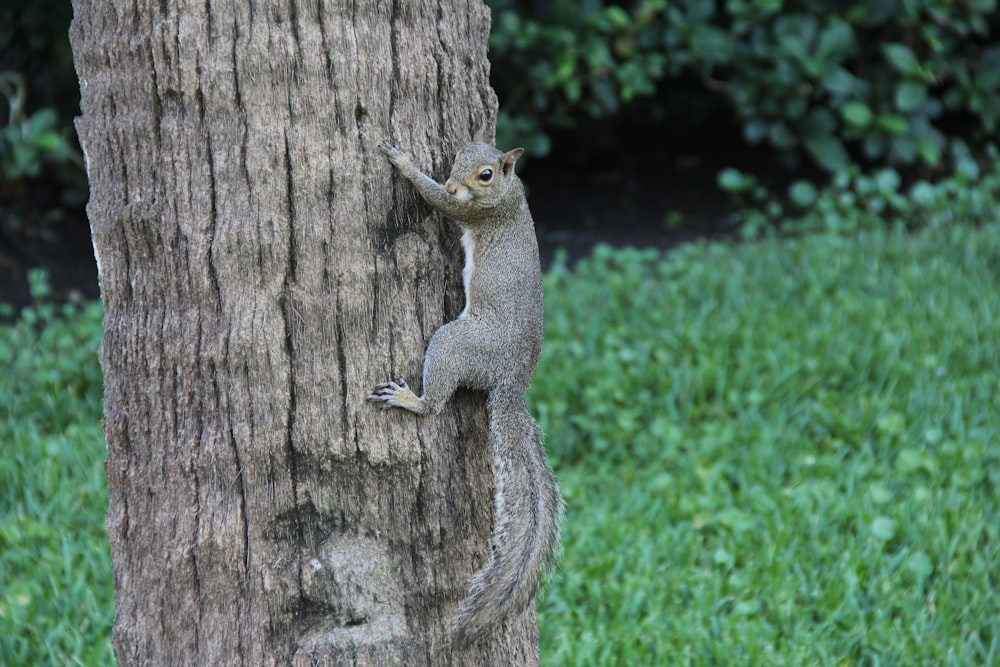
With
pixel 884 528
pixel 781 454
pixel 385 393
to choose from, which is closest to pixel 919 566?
pixel 884 528

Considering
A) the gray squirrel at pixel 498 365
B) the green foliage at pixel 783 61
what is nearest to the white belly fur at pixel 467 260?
the gray squirrel at pixel 498 365

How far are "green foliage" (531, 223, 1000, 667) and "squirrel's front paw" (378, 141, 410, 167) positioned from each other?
1533 mm

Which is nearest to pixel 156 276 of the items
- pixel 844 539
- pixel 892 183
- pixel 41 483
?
pixel 41 483

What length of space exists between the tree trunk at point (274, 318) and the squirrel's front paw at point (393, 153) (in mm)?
16

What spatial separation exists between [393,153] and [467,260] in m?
0.37

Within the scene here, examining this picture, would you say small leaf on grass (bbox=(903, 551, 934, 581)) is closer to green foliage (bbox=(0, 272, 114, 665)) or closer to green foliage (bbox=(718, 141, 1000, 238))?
green foliage (bbox=(0, 272, 114, 665))

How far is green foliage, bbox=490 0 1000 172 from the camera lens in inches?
238

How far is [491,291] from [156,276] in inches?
26.9

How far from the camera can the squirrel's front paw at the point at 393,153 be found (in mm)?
1951

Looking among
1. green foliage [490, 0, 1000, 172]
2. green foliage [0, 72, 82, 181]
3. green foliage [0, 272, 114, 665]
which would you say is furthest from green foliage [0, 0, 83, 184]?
green foliage [490, 0, 1000, 172]

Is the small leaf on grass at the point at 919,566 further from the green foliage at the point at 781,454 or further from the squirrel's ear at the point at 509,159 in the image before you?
the squirrel's ear at the point at 509,159

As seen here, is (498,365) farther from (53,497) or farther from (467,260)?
(53,497)

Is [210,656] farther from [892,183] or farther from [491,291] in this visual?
[892,183]

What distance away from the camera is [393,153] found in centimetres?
196
